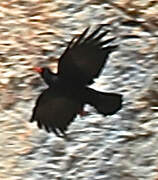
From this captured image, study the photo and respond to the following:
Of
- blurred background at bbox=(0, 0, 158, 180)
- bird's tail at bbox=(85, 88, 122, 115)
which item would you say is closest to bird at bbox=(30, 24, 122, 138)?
bird's tail at bbox=(85, 88, 122, 115)

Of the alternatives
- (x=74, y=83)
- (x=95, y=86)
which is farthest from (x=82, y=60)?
(x=95, y=86)

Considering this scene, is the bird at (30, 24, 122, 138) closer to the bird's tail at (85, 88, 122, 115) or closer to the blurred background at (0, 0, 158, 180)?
the bird's tail at (85, 88, 122, 115)

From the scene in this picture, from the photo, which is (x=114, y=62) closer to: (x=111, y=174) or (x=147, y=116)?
(x=147, y=116)

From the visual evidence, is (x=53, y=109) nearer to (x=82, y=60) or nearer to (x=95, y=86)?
(x=82, y=60)

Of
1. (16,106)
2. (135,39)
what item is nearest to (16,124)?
(16,106)

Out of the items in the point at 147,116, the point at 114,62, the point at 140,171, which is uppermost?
the point at 114,62

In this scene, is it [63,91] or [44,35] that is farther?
[44,35]
